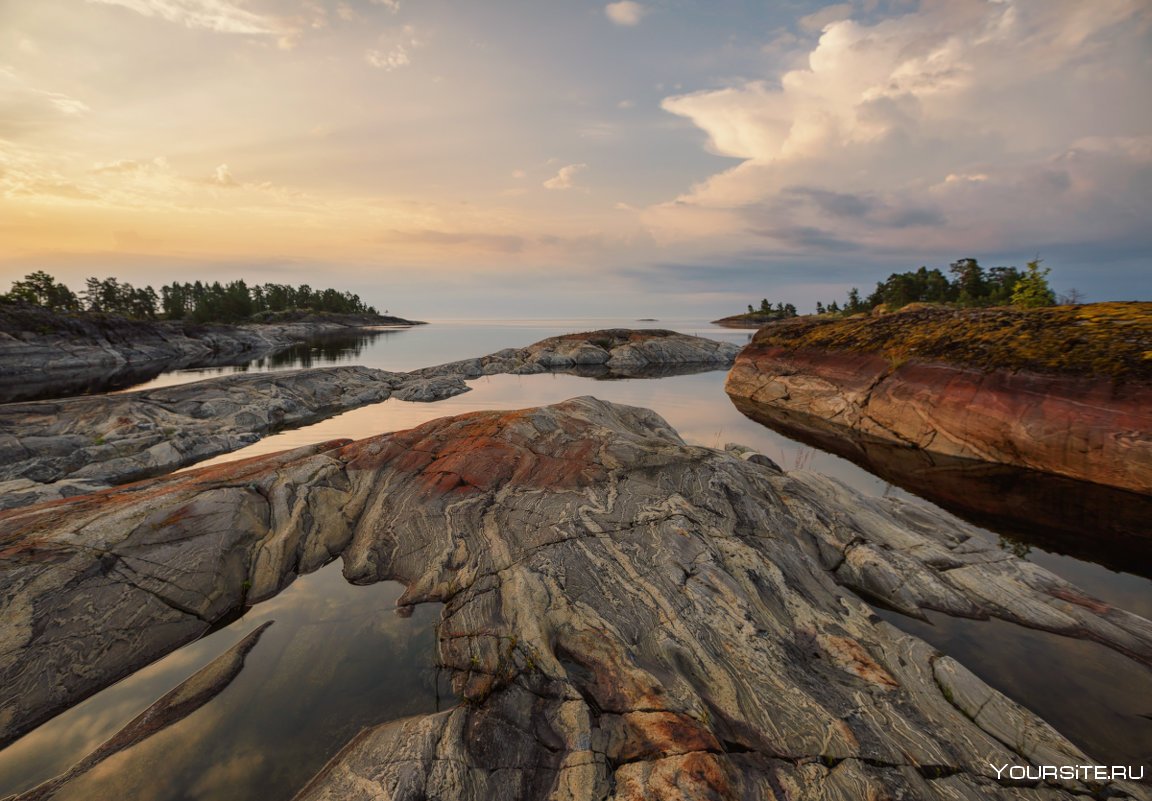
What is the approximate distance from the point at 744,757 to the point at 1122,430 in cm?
2497

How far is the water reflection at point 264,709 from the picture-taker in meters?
6.71

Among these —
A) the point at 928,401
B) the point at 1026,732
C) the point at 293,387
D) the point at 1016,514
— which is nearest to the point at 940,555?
the point at 1026,732

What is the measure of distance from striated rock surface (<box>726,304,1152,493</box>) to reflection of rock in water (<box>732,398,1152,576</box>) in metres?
1.16

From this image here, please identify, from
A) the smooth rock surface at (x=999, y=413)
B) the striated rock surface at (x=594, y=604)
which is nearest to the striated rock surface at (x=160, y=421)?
the striated rock surface at (x=594, y=604)

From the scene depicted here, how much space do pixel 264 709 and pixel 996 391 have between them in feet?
110

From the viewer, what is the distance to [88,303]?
477ft

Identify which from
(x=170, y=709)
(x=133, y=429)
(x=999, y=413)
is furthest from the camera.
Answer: (x=133, y=429)

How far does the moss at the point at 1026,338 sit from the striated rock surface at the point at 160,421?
41256mm

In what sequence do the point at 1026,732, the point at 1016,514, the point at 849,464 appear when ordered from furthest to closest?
the point at 849,464 → the point at 1016,514 → the point at 1026,732

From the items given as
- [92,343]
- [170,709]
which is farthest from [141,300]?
[170,709]

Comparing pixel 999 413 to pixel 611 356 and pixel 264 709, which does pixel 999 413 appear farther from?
pixel 611 356

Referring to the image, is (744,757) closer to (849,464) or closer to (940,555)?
(940,555)

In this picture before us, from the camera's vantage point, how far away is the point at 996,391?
23578 millimetres

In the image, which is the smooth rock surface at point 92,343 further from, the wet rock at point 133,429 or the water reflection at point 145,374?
the wet rock at point 133,429
